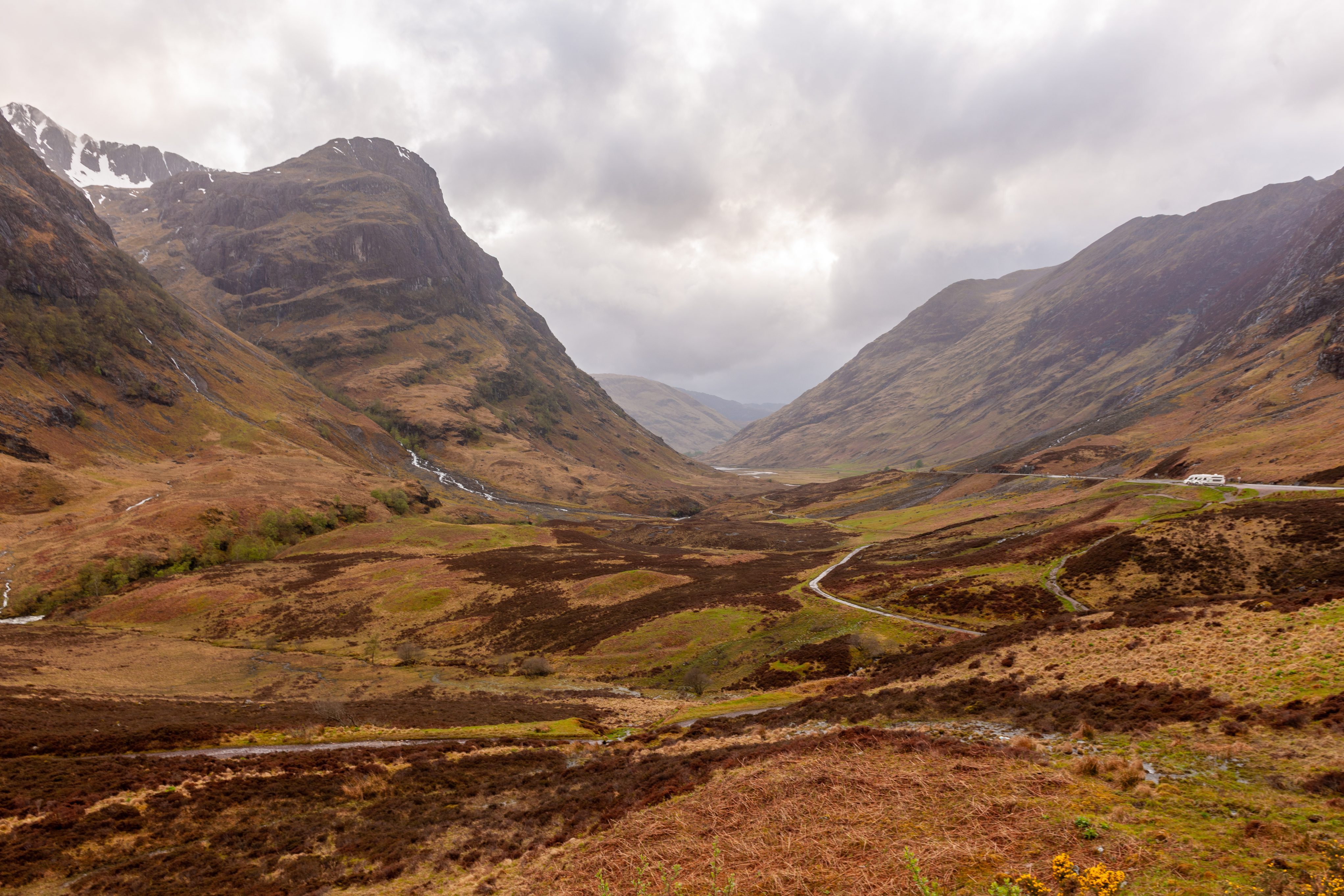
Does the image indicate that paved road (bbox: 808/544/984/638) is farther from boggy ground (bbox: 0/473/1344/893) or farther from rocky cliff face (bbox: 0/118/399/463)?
rocky cliff face (bbox: 0/118/399/463)

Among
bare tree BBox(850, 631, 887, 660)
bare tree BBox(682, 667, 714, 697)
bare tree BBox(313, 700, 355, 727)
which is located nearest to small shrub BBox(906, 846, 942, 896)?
bare tree BBox(313, 700, 355, 727)

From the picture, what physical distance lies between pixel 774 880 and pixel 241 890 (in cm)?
1679

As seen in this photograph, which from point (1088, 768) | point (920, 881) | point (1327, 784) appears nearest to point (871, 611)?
point (1088, 768)

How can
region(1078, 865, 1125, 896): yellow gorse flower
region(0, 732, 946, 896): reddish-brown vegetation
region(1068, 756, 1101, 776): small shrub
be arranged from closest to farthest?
1. region(1078, 865, 1125, 896): yellow gorse flower
2. region(1068, 756, 1101, 776): small shrub
3. region(0, 732, 946, 896): reddish-brown vegetation

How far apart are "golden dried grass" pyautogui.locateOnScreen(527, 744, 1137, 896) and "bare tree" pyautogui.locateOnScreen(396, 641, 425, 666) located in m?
53.2

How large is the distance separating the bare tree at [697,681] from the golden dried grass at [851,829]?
31389mm

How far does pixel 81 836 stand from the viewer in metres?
18.5

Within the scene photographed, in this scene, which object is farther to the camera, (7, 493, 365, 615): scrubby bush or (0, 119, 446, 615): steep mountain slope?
(0, 119, 446, 615): steep mountain slope

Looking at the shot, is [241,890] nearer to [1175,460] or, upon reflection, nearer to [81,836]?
[81,836]

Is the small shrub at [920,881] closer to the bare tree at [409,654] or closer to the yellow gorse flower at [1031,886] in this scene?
the yellow gorse flower at [1031,886]

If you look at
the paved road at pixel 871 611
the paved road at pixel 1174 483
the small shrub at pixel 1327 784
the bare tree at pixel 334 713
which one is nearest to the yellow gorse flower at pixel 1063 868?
the small shrub at pixel 1327 784

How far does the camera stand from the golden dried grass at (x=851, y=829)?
37.7 ft

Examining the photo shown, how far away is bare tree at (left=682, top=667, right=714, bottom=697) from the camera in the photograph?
Answer: 1934 inches

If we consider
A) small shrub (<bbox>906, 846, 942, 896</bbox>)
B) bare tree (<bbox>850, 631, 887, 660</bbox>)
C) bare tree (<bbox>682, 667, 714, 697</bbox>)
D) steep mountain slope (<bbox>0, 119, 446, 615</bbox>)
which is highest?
steep mountain slope (<bbox>0, 119, 446, 615</bbox>)
